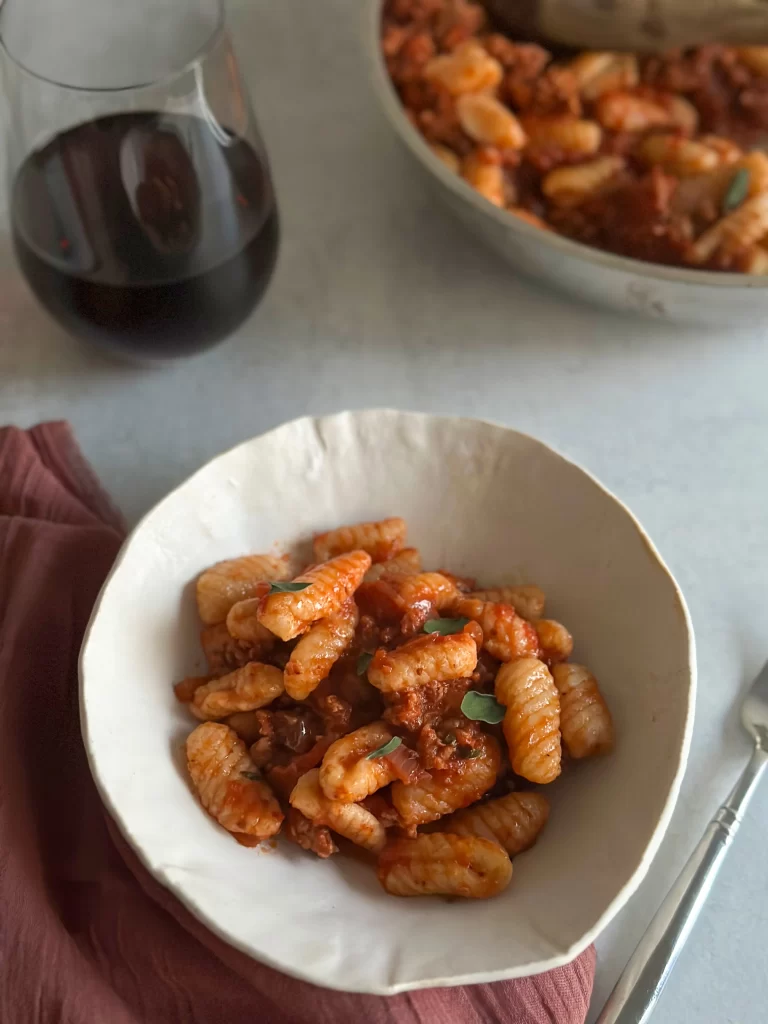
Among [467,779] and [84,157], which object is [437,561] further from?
[84,157]

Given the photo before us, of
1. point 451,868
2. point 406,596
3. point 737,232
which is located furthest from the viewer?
point 737,232

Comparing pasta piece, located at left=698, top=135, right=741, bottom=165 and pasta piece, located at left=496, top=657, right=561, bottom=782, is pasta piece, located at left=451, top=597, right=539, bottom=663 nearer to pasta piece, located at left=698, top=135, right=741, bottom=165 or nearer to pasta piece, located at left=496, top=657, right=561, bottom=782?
pasta piece, located at left=496, top=657, right=561, bottom=782

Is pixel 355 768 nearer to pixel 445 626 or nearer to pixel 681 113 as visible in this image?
pixel 445 626

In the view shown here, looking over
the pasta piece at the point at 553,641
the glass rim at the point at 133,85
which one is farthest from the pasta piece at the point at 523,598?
the glass rim at the point at 133,85

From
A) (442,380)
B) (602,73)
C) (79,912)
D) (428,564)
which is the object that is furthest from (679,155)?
(79,912)

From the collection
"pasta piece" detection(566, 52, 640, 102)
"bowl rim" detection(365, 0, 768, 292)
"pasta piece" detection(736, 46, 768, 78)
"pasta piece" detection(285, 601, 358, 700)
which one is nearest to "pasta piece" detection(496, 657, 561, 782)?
"pasta piece" detection(285, 601, 358, 700)
